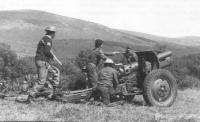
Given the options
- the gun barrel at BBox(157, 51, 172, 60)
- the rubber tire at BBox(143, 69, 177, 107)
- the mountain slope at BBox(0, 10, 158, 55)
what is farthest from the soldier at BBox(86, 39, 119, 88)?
the mountain slope at BBox(0, 10, 158, 55)

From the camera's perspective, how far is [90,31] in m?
115

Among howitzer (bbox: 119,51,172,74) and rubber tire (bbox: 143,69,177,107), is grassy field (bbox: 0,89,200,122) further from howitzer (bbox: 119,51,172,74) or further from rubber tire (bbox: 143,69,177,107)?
howitzer (bbox: 119,51,172,74)

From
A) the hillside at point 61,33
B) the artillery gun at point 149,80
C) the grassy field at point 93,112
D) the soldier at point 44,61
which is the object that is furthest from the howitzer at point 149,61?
the hillside at point 61,33

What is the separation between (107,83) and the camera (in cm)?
1097

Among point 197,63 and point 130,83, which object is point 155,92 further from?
point 197,63

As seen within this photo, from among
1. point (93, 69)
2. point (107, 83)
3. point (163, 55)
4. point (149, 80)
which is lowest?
point (107, 83)

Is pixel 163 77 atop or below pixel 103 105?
atop

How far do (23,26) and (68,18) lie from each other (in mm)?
31419

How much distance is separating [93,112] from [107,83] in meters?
1.57

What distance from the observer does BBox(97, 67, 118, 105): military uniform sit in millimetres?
10852

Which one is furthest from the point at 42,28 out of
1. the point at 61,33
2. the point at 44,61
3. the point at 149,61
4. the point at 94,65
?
the point at 44,61

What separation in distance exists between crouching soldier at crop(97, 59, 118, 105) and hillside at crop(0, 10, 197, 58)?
180 feet

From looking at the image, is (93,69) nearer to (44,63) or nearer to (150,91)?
(44,63)

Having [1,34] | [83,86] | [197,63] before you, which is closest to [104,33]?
[1,34]
